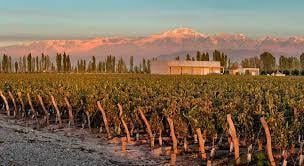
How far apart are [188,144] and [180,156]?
194cm

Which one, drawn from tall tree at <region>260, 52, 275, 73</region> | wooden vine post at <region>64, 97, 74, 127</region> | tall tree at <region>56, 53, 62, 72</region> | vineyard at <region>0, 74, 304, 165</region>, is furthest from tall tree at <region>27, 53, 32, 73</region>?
wooden vine post at <region>64, 97, 74, 127</region>

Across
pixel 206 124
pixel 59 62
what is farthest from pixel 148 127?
pixel 59 62

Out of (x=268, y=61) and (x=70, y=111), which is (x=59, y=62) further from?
(x=70, y=111)

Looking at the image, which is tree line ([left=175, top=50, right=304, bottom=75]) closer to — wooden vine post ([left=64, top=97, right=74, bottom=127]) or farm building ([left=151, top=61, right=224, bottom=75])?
farm building ([left=151, top=61, right=224, bottom=75])

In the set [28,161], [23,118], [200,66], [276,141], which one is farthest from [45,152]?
[200,66]

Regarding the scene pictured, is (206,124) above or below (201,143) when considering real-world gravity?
above

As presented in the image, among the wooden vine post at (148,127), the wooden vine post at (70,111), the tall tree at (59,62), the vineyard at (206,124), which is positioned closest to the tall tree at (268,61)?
the tall tree at (59,62)

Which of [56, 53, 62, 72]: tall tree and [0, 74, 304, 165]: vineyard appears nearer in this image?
[0, 74, 304, 165]: vineyard

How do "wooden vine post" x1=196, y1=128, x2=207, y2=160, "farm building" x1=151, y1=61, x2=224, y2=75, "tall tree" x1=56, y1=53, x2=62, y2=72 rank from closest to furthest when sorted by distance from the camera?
"wooden vine post" x1=196, y1=128, x2=207, y2=160
"farm building" x1=151, y1=61, x2=224, y2=75
"tall tree" x1=56, y1=53, x2=62, y2=72

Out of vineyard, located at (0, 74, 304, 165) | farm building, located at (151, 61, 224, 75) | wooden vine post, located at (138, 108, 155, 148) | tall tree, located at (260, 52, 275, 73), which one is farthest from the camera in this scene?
tall tree, located at (260, 52, 275, 73)

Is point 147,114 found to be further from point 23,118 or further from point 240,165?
point 23,118

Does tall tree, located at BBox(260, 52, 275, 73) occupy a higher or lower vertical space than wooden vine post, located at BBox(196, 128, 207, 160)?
lower

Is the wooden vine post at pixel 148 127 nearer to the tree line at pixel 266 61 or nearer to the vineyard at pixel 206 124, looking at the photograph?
the vineyard at pixel 206 124

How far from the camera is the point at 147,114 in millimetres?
22406
